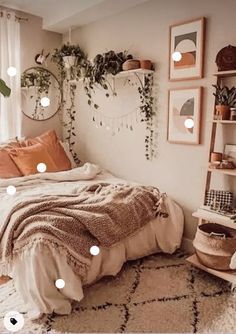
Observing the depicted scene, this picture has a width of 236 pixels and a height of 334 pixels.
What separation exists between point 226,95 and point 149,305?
1.46m

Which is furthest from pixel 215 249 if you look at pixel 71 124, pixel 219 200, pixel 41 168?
pixel 71 124

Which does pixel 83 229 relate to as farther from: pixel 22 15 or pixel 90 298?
pixel 22 15

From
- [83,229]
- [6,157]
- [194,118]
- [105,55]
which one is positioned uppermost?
[105,55]

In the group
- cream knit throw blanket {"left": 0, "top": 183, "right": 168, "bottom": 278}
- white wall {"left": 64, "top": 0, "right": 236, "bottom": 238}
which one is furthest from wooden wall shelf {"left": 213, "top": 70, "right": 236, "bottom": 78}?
cream knit throw blanket {"left": 0, "top": 183, "right": 168, "bottom": 278}

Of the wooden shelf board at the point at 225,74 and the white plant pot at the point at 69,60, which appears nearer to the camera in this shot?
the wooden shelf board at the point at 225,74

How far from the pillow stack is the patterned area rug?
3.26ft

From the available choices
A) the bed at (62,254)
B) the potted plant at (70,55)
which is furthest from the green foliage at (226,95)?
the potted plant at (70,55)

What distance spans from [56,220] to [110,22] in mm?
2026

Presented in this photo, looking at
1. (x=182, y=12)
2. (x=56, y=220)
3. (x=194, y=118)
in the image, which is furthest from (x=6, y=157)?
(x=182, y=12)

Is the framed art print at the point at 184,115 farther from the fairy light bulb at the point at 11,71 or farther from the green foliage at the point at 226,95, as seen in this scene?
the fairy light bulb at the point at 11,71

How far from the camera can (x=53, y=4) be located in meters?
2.82

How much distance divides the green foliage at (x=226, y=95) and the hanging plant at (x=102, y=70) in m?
0.92

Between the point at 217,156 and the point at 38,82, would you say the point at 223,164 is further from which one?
the point at 38,82

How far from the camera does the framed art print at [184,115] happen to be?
7.89 feet
